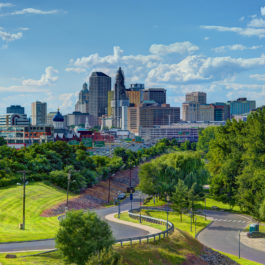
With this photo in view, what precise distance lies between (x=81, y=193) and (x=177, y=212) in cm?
2654

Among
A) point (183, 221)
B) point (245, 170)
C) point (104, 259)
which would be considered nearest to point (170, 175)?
point (183, 221)

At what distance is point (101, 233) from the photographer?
119ft

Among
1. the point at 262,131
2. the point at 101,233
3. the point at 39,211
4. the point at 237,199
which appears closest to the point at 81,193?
the point at 39,211

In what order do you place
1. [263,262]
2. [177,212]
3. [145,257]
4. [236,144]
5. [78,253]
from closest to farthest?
[78,253] → [145,257] → [263,262] → [177,212] → [236,144]

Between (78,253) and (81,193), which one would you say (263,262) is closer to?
(78,253)

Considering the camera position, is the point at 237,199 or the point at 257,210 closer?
the point at 257,210

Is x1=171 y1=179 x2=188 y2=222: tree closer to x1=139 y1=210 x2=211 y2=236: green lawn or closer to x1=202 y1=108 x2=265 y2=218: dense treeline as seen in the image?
x1=139 y1=210 x2=211 y2=236: green lawn

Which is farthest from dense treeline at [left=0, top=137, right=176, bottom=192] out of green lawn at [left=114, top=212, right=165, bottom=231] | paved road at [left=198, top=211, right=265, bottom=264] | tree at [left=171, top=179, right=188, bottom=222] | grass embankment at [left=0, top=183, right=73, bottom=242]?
paved road at [left=198, top=211, right=265, bottom=264]

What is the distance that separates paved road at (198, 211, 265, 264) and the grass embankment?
78.5 ft

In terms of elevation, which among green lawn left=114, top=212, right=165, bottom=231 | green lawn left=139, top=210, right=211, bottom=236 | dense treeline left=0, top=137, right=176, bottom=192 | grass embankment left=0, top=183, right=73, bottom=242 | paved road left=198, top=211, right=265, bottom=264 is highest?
dense treeline left=0, top=137, right=176, bottom=192

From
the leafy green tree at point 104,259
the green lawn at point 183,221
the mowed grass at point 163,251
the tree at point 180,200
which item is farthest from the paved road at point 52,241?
the tree at point 180,200

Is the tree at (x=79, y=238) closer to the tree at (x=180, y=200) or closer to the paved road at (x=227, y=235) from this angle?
the paved road at (x=227, y=235)

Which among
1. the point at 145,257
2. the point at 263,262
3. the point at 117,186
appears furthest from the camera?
the point at 117,186

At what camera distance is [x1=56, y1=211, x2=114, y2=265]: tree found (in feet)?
115
